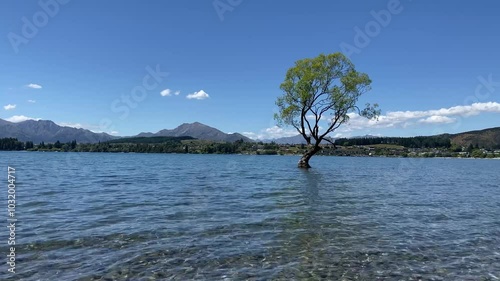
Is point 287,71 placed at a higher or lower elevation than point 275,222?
higher

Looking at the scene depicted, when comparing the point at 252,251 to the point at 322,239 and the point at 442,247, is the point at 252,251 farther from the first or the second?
the point at 442,247

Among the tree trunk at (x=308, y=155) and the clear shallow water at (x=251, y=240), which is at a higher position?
the tree trunk at (x=308, y=155)

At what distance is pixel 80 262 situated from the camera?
408 inches

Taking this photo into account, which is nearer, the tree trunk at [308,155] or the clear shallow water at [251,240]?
the clear shallow water at [251,240]

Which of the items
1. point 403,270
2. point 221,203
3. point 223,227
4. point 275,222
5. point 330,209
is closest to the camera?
point 403,270

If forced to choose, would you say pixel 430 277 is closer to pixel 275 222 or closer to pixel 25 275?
pixel 275 222

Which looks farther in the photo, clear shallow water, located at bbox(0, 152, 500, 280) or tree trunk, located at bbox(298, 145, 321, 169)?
tree trunk, located at bbox(298, 145, 321, 169)

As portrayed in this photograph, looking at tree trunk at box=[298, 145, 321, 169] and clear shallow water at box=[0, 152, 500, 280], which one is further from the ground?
tree trunk at box=[298, 145, 321, 169]

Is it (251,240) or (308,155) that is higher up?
(308,155)

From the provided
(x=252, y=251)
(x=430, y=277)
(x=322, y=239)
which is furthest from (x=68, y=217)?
(x=430, y=277)

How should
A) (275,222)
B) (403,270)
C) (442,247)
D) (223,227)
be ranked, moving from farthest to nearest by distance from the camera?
(275,222), (223,227), (442,247), (403,270)

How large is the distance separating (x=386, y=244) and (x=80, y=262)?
10.5m

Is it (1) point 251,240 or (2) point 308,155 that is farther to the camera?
(2) point 308,155

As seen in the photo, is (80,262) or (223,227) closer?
(80,262)
